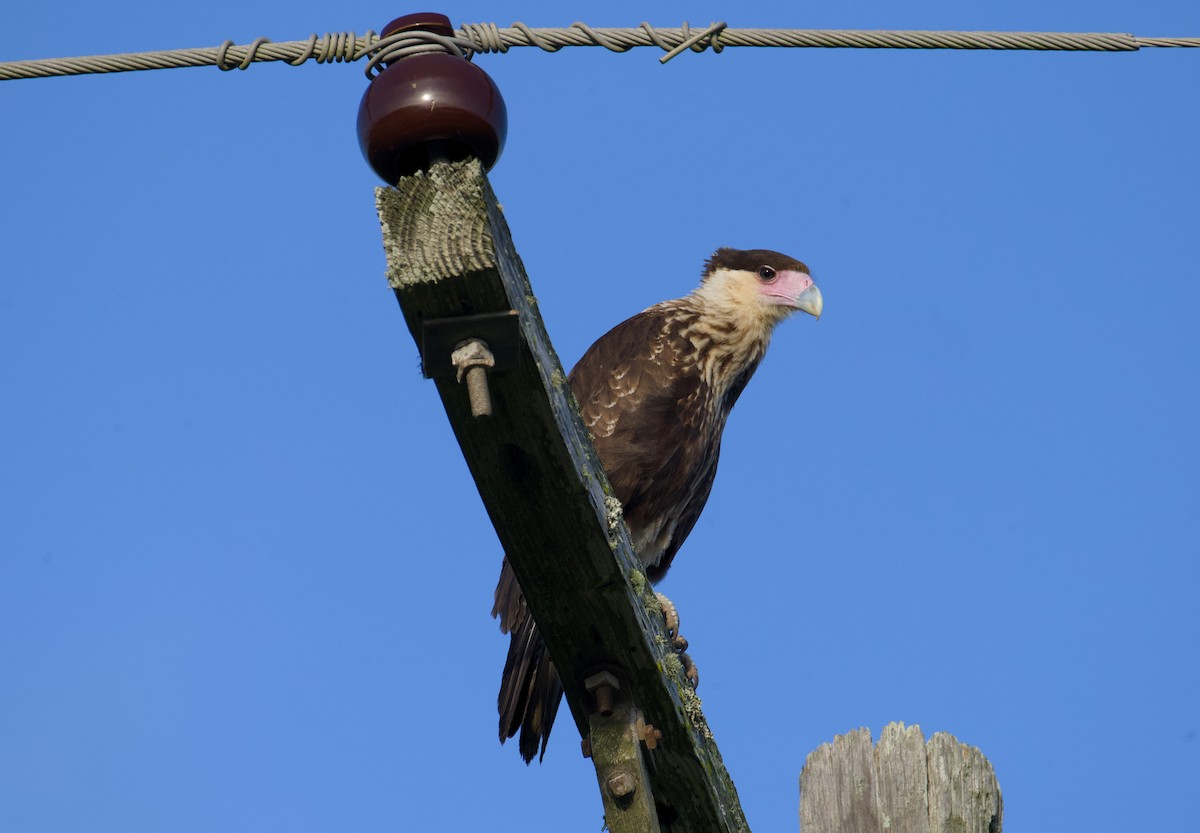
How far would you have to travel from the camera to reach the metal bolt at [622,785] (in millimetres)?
3148

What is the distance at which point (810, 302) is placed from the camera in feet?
22.0

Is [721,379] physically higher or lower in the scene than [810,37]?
→ higher

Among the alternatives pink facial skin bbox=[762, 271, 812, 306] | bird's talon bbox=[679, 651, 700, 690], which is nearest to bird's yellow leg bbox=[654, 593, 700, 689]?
bird's talon bbox=[679, 651, 700, 690]

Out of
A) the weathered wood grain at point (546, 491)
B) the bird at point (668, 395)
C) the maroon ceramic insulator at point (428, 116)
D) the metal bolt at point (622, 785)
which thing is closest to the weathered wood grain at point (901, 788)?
the weathered wood grain at point (546, 491)

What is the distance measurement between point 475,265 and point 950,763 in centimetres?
195

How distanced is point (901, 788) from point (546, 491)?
4.47 ft

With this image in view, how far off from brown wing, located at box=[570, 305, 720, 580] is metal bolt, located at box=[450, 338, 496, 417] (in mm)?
3008

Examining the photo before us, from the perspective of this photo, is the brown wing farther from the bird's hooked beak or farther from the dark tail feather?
the dark tail feather

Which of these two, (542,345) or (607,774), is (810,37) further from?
(607,774)

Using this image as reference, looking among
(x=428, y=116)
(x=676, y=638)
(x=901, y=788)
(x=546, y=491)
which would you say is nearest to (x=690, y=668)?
(x=676, y=638)

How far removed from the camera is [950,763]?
3.55 meters

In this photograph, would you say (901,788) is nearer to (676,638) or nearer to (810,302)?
(676,638)

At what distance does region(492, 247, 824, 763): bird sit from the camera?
564cm

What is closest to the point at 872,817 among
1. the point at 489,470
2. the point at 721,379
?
the point at 489,470
